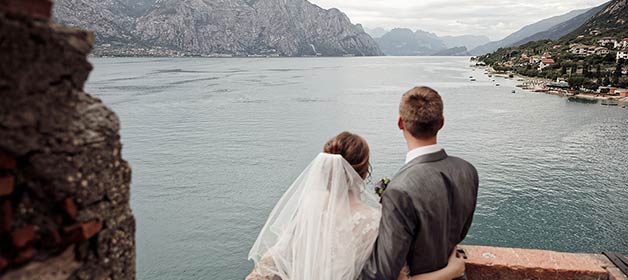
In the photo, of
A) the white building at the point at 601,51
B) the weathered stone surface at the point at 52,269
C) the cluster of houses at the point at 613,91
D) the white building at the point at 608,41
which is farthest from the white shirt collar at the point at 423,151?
the white building at the point at 608,41

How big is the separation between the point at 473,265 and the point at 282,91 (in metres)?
69.7

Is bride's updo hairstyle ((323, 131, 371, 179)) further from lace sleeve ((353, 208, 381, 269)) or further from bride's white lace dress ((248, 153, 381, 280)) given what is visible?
lace sleeve ((353, 208, 381, 269))

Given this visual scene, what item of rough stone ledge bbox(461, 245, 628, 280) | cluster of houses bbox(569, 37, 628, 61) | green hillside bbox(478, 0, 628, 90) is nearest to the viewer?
rough stone ledge bbox(461, 245, 628, 280)

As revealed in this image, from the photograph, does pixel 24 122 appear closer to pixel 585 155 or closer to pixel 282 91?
pixel 585 155

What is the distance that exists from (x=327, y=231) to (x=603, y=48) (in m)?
141

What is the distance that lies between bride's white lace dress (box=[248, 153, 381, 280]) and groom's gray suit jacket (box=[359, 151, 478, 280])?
0.33 metres

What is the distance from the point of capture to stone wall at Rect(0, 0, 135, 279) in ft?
4.64

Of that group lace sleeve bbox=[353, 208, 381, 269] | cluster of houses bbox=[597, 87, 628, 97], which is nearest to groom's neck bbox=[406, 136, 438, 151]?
lace sleeve bbox=[353, 208, 381, 269]

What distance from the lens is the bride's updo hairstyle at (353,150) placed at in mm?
3148

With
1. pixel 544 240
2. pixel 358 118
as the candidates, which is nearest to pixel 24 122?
pixel 544 240

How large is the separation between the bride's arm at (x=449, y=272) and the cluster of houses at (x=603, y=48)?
123 meters

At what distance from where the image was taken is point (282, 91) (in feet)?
238

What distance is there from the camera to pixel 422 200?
2.50 metres

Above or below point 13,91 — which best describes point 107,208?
below
